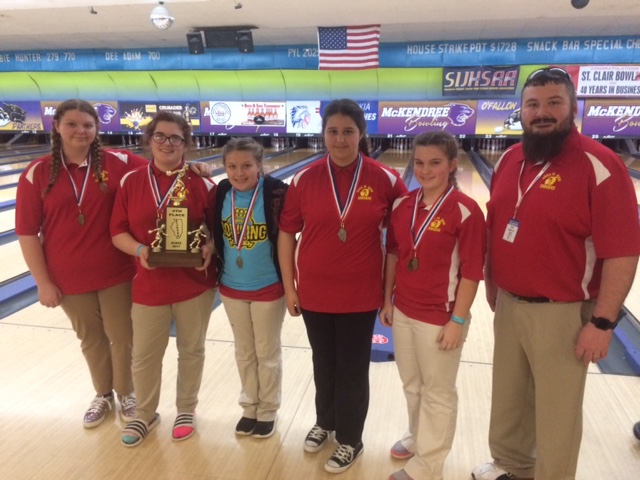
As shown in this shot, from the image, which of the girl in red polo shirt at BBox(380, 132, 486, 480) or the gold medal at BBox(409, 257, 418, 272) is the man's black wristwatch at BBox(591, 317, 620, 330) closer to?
the girl in red polo shirt at BBox(380, 132, 486, 480)

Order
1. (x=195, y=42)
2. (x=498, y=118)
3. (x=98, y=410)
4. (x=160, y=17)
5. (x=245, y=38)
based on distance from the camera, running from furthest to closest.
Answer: (x=498, y=118) < (x=195, y=42) < (x=245, y=38) < (x=160, y=17) < (x=98, y=410)

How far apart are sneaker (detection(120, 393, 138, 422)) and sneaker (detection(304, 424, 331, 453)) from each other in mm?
746

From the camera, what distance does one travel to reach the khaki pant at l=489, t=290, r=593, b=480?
4.84 feet

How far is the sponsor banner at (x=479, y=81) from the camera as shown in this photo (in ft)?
28.2

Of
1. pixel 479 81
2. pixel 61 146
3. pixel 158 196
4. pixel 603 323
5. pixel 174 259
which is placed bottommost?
pixel 603 323

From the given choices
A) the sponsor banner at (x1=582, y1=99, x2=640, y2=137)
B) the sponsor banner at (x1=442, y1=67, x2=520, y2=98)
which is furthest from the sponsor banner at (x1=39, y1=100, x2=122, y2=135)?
the sponsor banner at (x1=582, y1=99, x2=640, y2=137)

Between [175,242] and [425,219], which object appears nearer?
[425,219]

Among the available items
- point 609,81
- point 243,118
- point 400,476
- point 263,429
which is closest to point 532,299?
point 400,476

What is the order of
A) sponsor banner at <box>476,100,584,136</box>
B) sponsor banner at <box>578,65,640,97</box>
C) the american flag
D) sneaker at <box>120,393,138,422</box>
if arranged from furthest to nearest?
1. sponsor banner at <box>476,100,584,136</box>
2. sponsor banner at <box>578,65,640,97</box>
3. the american flag
4. sneaker at <box>120,393,138,422</box>

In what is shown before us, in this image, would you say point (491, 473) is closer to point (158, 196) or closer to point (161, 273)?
point (161, 273)

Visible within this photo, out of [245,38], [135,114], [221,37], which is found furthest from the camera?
[135,114]

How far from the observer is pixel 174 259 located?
5.67ft

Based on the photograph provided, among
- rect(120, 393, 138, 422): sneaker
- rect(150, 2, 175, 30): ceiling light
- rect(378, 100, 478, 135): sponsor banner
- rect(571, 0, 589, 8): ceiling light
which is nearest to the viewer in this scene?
rect(120, 393, 138, 422): sneaker

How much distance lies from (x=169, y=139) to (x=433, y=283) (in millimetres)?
1061
